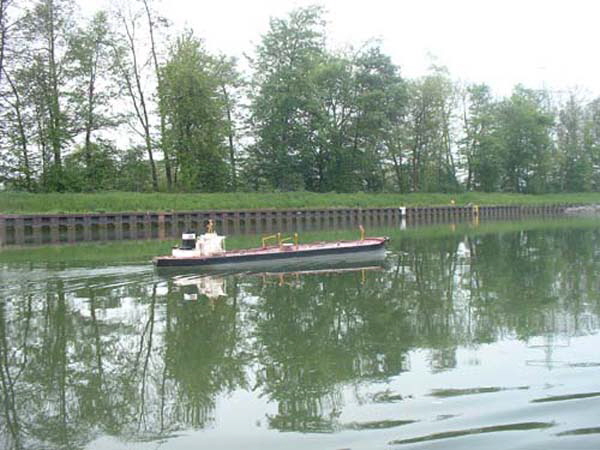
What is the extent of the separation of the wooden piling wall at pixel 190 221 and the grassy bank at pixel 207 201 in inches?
54.5

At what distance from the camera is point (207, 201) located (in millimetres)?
47750

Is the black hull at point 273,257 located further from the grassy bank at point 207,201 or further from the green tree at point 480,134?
the green tree at point 480,134

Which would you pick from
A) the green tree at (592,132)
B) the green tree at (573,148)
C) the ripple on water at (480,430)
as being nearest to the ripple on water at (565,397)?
the ripple on water at (480,430)

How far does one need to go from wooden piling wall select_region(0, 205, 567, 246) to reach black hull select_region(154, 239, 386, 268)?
52.6 ft

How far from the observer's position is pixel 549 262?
68.3 ft

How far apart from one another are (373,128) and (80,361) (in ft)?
175

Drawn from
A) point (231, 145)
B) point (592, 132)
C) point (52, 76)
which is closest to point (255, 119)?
point (231, 145)

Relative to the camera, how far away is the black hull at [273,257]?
65.2 feet

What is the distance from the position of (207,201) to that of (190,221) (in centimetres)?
375

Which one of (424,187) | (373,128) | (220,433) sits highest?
(373,128)

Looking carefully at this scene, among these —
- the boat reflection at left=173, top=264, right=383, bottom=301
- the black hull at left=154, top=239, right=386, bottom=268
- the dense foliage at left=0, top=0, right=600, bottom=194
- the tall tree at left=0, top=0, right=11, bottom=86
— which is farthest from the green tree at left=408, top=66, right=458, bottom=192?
the boat reflection at left=173, top=264, right=383, bottom=301

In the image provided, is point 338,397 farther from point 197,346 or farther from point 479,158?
point 479,158

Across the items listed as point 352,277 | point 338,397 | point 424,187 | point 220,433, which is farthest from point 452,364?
point 424,187

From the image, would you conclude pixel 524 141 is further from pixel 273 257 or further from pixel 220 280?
pixel 220 280
